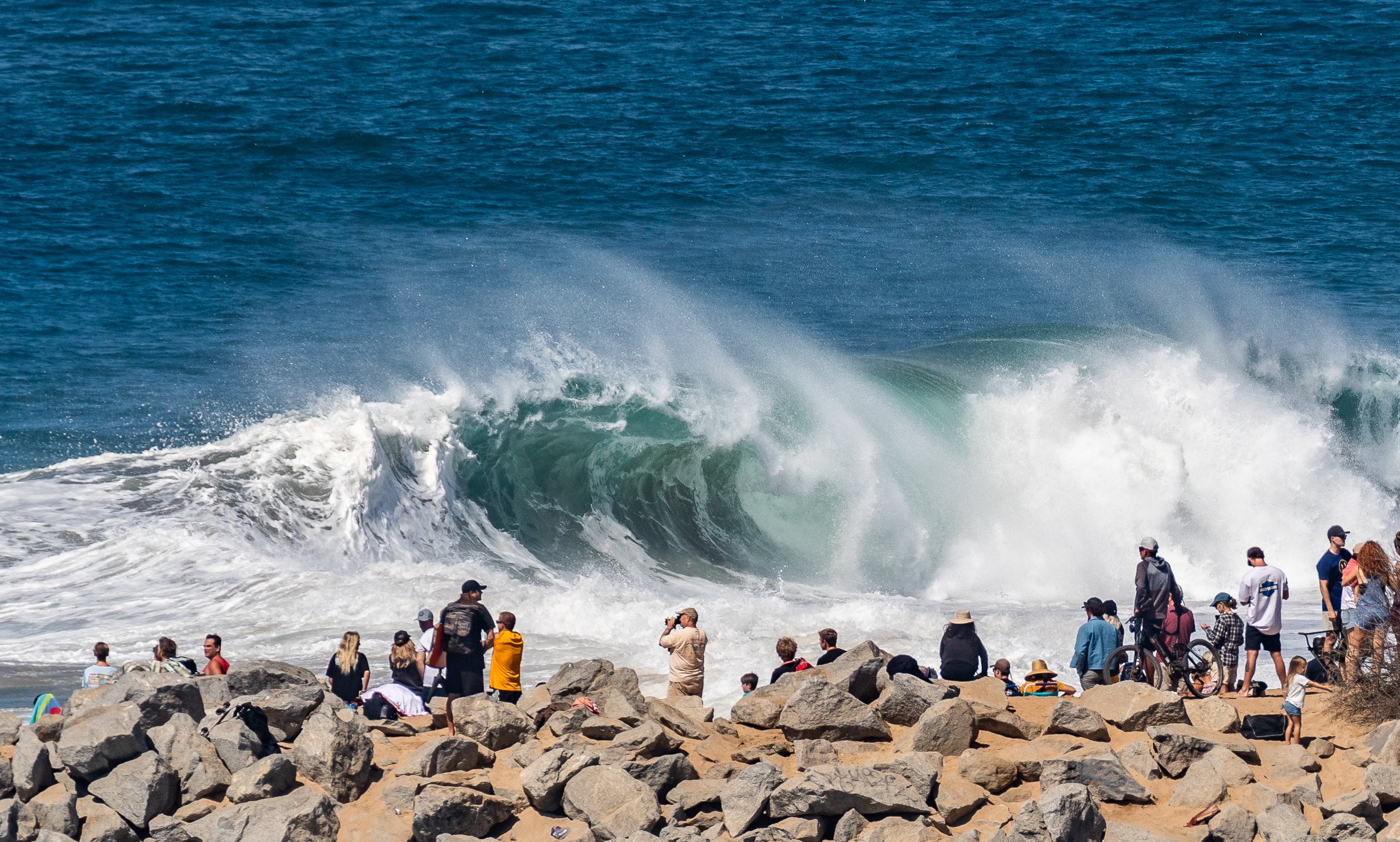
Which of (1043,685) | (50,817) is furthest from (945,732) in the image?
(50,817)

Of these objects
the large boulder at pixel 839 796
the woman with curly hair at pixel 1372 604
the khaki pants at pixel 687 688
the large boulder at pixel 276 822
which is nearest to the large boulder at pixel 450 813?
the large boulder at pixel 276 822

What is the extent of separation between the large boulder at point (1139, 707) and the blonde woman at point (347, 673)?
19.6 ft

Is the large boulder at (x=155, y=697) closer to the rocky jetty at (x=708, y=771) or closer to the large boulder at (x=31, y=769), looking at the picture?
the rocky jetty at (x=708, y=771)

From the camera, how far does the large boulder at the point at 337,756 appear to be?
10766 millimetres

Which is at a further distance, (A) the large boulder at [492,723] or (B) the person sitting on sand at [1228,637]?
(B) the person sitting on sand at [1228,637]

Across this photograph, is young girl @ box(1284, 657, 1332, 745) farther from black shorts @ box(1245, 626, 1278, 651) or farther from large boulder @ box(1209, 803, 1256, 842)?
black shorts @ box(1245, 626, 1278, 651)

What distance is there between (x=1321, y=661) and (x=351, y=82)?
135ft

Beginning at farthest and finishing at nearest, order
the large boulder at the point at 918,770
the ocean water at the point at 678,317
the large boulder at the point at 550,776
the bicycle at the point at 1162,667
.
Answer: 1. the ocean water at the point at 678,317
2. the bicycle at the point at 1162,667
3. the large boulder at the point at 550,776
4. the large boulder at the point at 918,770

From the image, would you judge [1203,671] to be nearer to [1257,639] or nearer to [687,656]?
[1257,639]

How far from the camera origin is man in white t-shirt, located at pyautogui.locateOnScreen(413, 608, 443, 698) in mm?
13039

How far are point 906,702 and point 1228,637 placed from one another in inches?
142

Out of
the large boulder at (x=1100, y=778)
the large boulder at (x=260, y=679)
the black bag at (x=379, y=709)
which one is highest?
the large boulder at (x=260, y=679)

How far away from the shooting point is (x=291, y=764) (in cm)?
1080

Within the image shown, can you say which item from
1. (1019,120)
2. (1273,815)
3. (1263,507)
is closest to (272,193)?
(1019,120)
